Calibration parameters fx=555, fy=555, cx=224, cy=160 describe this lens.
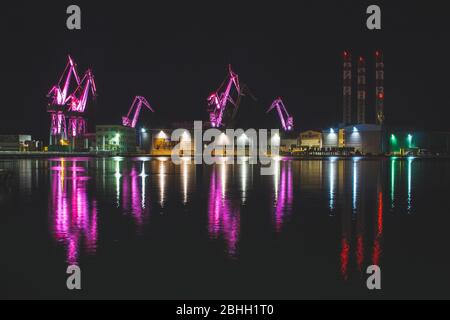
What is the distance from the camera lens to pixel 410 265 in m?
8.30

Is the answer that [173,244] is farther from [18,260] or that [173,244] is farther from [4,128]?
[4,128]

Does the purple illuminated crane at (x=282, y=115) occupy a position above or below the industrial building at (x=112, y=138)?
above

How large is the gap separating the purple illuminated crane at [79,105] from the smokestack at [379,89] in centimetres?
5186

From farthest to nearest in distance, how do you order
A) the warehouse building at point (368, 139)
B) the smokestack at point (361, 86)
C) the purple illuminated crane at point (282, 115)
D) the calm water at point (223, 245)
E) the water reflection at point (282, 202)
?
the purple illuminated crane at point (282, 115) → the smokestack at point (361, 86) → the warehouse building at point (368, 139) → the water reflection at point (282, 202) → the calm water at point (223, 245)

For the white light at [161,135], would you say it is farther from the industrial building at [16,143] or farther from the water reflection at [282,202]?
the water reflection at [282,202]

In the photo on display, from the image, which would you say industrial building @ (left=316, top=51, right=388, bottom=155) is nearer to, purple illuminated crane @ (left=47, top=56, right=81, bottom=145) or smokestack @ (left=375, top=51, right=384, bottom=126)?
smokestack @ (left=375, top=51, right=384, bottom=126)

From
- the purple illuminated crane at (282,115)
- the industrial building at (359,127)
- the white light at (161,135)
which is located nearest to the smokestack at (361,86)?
the industrial building at (359,127)

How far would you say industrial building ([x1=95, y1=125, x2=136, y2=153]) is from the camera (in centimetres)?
8838

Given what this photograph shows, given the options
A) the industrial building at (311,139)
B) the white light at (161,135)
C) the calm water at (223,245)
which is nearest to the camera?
the calm water at (223,245)

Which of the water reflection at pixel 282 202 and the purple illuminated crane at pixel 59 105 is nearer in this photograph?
the water reflection at pixel 282 202

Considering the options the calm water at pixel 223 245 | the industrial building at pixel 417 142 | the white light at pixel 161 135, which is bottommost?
the calm water at pixel 223 245

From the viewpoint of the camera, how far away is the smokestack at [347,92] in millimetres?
102000

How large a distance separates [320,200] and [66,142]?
78.8 metres

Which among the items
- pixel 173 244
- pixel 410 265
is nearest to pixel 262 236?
pixel 173 244
